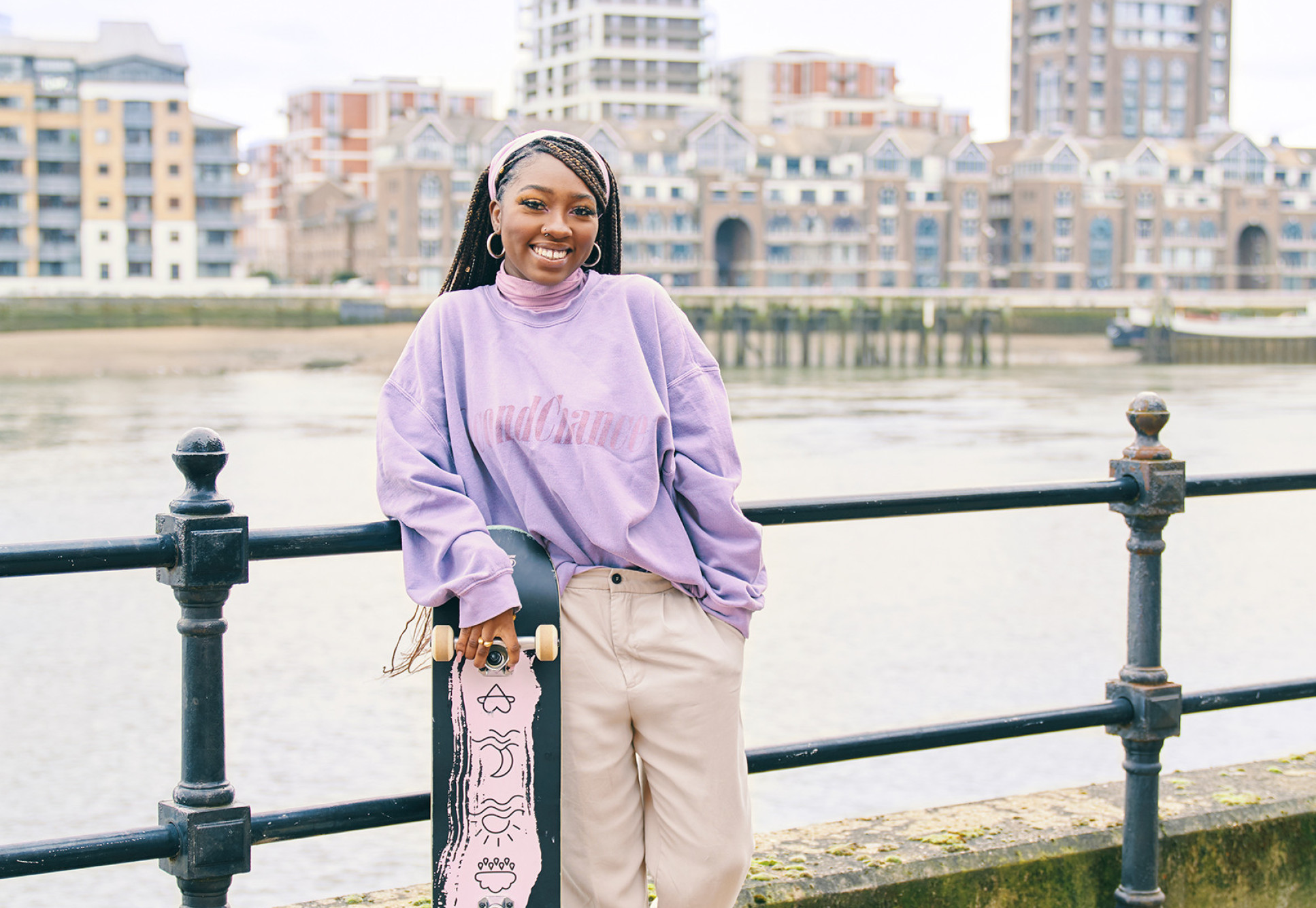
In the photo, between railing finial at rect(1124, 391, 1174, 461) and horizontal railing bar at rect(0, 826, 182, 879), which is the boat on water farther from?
horizontal railing bar at rect(0, 826, 182, 879)

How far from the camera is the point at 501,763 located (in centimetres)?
205

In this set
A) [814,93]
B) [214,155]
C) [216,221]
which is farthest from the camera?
[814,93]

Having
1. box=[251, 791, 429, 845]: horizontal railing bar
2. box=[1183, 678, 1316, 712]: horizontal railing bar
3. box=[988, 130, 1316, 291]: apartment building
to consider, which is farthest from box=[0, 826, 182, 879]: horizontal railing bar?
box=[988, 130, 1316, 291]: apartment building

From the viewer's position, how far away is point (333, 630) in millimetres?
12938

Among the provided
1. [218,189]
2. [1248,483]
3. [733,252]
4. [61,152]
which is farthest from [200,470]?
[733,252]

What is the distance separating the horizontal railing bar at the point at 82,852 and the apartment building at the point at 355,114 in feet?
363

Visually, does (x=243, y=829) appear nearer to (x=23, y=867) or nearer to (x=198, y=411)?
(x=23, y=867)

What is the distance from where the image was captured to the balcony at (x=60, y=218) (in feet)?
232

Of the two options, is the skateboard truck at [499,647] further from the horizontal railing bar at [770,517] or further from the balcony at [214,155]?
the balcony at [214,155]

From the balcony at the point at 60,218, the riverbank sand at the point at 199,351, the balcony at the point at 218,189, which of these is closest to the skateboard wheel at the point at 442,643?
the riverbank sand at the point at 199,351

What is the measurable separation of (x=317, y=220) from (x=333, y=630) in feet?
289

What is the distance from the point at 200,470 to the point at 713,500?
0.70 meters

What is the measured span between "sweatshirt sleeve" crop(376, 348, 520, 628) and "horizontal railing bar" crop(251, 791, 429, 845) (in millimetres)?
345

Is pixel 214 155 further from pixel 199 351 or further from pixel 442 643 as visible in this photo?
pixel 442 643
